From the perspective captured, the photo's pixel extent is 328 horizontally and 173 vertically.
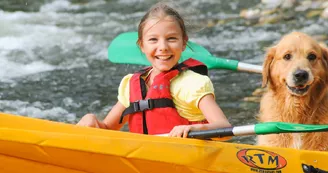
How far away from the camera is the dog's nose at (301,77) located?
446 cm

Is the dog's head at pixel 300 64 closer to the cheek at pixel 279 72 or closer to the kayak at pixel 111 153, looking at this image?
the cheek at pixel 279 72

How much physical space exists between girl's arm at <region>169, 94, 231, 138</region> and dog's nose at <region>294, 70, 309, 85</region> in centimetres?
91

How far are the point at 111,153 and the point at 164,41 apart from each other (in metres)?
0.76

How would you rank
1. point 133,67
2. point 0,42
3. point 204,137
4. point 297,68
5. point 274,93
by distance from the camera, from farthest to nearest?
point 0,42
point 133,67
point 274,93
point 297,68
point 204,137

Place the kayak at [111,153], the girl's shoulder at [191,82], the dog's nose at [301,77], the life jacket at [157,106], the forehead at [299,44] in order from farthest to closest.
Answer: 1. the forehead at [299,44]
2. the dog's nose at [301,77]
3. the life jacket at [157,106]
4. the girl's shoulder at [191,82]
5. the kayak at [111,153]

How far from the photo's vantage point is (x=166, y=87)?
153 inches

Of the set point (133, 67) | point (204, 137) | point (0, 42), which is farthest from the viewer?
Result: point (0, 42)

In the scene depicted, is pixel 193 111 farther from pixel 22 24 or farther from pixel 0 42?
pixel 22 24

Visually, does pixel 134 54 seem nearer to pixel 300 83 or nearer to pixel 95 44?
pixel 300 83

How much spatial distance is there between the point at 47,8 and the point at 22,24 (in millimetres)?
904

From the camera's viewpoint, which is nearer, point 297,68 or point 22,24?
point 297,68

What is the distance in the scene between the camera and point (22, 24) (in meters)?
8.87

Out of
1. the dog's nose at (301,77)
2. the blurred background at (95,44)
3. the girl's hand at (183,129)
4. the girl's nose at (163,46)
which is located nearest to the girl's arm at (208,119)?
the girl's hand at (183,129)

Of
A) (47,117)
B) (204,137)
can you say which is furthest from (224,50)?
(204,137)
